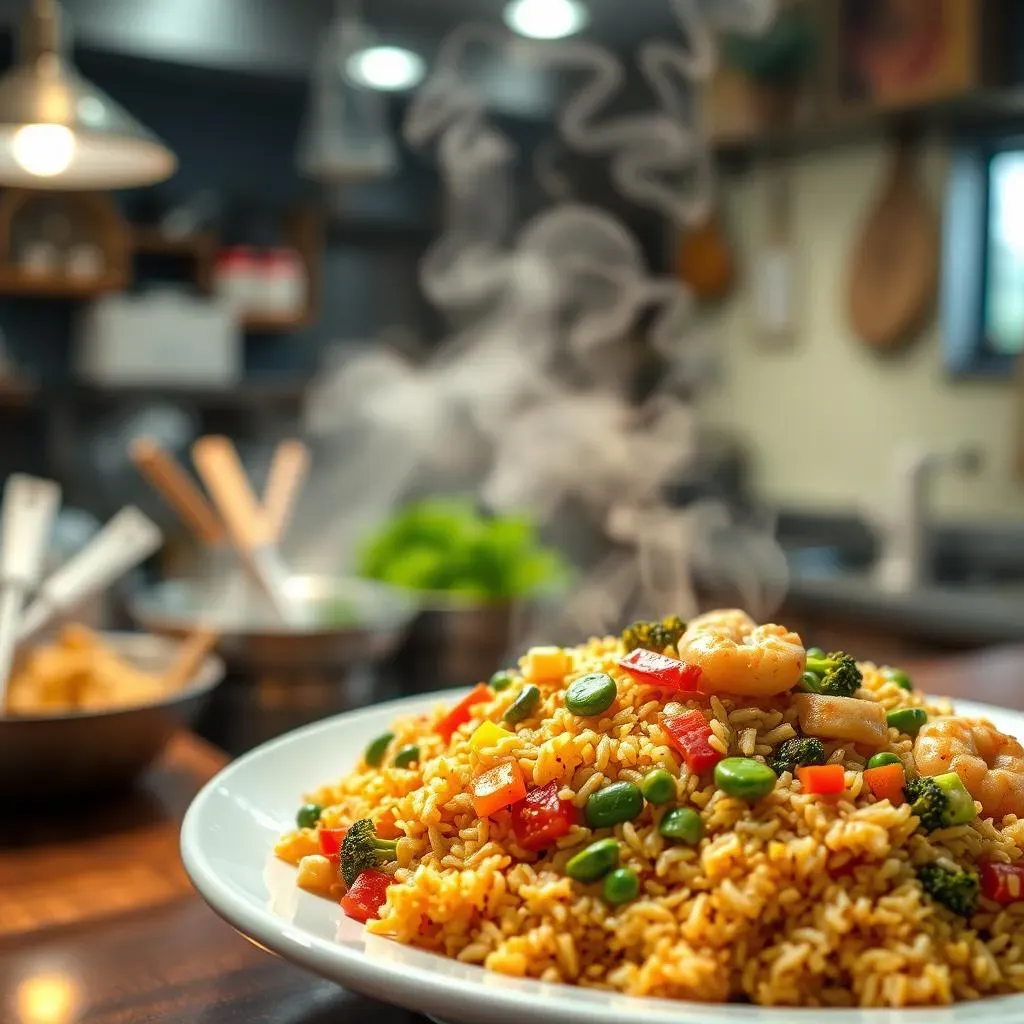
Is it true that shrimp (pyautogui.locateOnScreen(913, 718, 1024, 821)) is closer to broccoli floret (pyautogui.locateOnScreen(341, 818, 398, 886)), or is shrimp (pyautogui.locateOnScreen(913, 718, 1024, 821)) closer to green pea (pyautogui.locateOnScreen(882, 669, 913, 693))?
green pea (pyautogui.locateOnScreen(882, 669, 913, 693))

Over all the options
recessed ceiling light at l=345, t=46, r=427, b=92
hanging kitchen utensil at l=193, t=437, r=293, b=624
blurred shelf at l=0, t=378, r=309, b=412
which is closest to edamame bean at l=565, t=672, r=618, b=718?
hanging kitchen utensil at l=193, t=437, r=293, b=624

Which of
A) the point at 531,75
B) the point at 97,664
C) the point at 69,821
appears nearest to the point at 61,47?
the point at 97,664

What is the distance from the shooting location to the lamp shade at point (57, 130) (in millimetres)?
1787

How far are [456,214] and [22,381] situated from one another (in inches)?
89.2

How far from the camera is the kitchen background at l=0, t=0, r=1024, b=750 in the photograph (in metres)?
4.05

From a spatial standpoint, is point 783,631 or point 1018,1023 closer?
point 1018,1023

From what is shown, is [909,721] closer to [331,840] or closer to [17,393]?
[331,840]

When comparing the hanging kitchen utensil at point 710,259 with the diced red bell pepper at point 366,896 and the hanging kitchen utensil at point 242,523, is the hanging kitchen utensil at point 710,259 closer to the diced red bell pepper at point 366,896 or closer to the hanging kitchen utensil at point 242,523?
the hanging kitchen utensil at point 242,523

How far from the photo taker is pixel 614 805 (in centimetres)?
83

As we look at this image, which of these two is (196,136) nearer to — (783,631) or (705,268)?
(705,268)

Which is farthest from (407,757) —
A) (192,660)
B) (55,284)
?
(55,284)

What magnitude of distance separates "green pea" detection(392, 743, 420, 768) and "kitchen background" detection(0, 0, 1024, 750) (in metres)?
2.02

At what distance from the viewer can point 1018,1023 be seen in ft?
2.12

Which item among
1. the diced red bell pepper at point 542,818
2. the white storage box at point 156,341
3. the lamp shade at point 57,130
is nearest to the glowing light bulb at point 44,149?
the lamp shade at point 57,130
